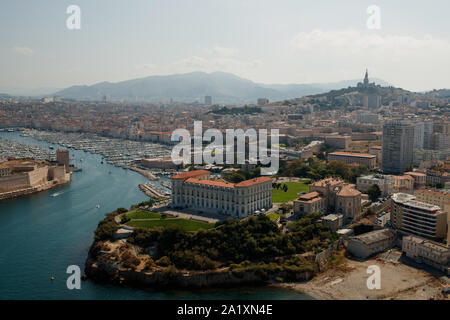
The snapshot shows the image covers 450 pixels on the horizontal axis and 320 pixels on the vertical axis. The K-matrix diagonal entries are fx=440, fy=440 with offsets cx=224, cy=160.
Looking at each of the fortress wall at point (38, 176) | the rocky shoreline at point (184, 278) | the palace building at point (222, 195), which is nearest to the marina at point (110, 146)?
the fortress wall at point (38, 176)

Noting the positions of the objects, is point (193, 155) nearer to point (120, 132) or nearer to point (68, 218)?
A: point (68, 218)

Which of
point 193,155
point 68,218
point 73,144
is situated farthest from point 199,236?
point 73,144

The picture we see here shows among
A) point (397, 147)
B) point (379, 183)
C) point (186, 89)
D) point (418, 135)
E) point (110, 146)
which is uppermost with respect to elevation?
point (186, 89)

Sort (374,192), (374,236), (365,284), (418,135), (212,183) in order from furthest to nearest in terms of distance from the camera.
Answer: (418,135), (374,192), (212,183), (374,236), (365,284)

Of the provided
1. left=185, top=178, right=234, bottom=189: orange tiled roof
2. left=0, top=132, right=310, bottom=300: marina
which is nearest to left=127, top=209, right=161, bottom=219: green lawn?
left=0, top=132, right=310, bottom=300: marina

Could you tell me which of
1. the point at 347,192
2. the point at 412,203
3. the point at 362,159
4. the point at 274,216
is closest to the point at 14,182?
the point at 274,216

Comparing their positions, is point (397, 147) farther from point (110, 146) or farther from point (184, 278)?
point (110, 146)
